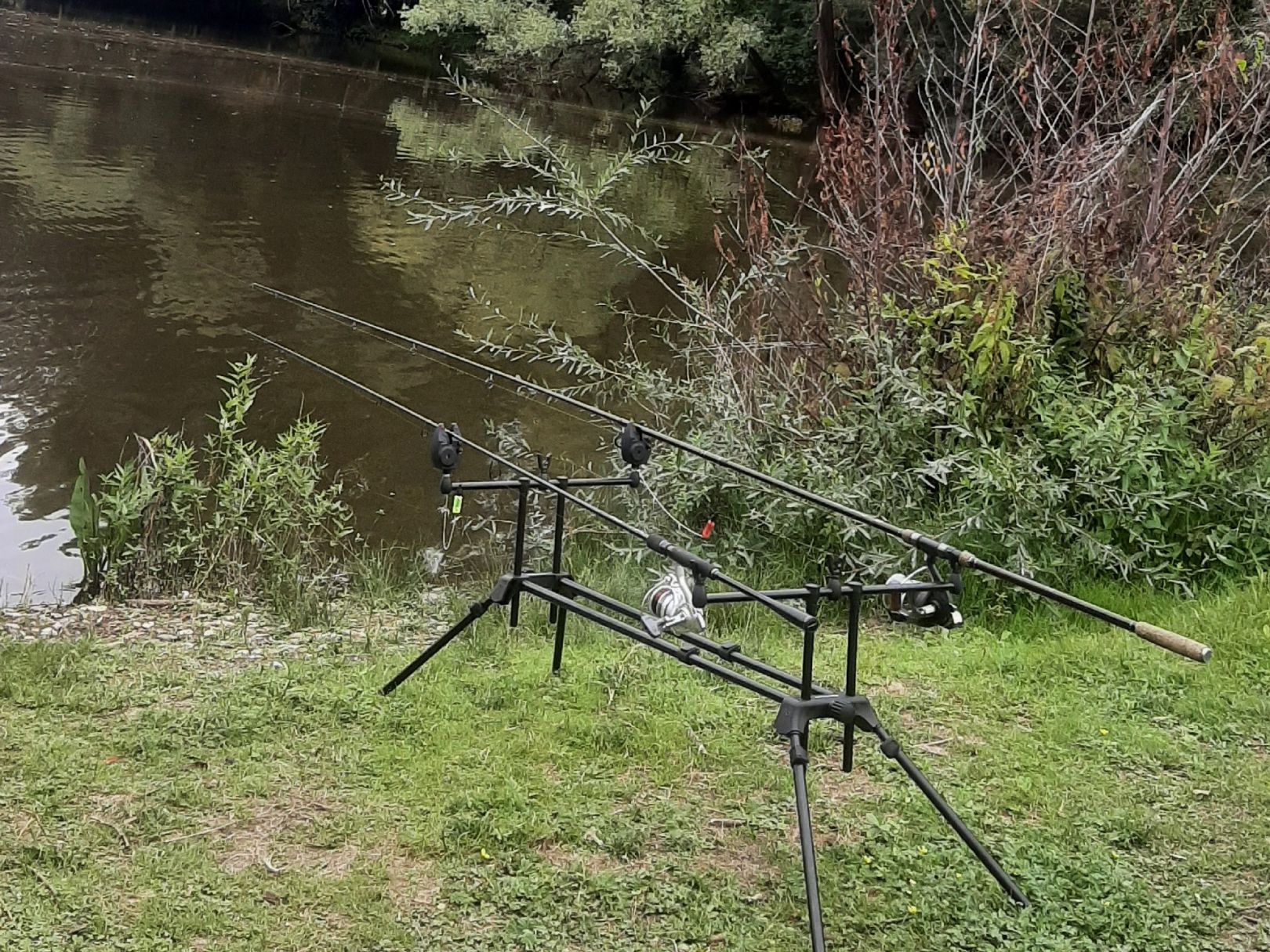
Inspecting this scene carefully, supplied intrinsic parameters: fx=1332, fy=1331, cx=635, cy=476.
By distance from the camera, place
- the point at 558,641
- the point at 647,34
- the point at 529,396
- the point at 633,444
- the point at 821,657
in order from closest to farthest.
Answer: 1. the point at 633,444
2. the point at 558,641
3. the point at 821,657
4. the point at 529,396
5. the point at 647,34

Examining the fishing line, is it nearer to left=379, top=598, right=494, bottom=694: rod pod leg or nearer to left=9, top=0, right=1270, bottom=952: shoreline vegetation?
left=9, top=0, right=1270, bottom=952: shoreline vegetation

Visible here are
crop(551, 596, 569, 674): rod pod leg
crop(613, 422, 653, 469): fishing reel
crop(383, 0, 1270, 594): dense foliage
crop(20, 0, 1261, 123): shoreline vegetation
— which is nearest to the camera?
crop(613, 422, 653, 469): fishing reel

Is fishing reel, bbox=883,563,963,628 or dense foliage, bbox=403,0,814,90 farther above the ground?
dense foliage, bbox=403,0,814,90

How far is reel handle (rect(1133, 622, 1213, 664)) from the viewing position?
2148 mm

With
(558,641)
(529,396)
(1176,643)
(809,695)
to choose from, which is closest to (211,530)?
(558,641)

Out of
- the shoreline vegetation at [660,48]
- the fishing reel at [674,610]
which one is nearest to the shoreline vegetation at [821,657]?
the fishing reel at [674,610]

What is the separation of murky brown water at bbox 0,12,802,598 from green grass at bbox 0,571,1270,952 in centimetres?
229

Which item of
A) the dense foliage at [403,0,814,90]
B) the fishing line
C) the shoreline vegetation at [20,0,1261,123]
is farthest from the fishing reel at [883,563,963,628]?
the dense foliage at [403,0,814,90]

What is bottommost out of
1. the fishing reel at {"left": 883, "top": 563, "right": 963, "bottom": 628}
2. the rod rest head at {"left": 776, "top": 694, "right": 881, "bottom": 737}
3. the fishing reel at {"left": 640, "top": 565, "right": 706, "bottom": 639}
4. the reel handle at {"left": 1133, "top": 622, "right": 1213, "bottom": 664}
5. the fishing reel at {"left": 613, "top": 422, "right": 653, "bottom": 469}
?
the rod rest head at {"left": 776, "top": 694, "right": 881, "bottom": 737}

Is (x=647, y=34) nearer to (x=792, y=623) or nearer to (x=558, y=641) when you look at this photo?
(x=558, y=641)

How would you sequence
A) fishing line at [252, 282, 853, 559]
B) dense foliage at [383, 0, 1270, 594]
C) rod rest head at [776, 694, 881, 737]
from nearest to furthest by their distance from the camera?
rod rest head at [776, 694, 881, 737]
dense foliage at [383, 0, 1270, 594]
fishing line at [252, 282, 853, 559]

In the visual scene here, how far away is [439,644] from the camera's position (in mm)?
3418

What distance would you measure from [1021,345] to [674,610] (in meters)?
2.72

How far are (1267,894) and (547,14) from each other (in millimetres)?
25216
